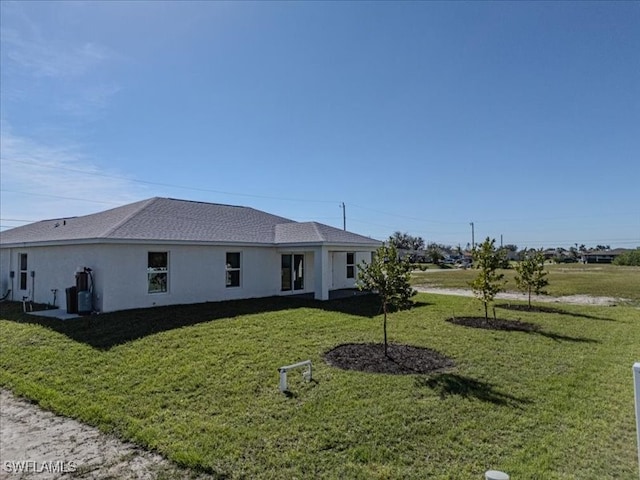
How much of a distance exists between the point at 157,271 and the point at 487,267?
1168 cm

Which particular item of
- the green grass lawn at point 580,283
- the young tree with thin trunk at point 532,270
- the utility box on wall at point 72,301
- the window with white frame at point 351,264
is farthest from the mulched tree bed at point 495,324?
the utility box on wall at point 72,301

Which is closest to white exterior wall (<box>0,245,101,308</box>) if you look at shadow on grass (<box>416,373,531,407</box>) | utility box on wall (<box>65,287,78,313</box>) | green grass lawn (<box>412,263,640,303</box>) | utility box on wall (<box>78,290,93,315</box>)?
utility box on wall (<box>78,290,93,315</box>)

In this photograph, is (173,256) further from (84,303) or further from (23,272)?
(23,272)

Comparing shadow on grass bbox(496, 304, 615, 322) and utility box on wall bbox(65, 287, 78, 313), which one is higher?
utility box on wall bbox(65, 287, 78, 313)

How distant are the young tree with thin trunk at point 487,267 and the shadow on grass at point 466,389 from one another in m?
6.26

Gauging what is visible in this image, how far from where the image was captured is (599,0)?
9188 millimetres

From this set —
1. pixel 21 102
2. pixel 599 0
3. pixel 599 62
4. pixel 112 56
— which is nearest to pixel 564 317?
pixel 599 62

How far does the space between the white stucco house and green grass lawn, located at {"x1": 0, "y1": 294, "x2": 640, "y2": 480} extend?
2.77 meters

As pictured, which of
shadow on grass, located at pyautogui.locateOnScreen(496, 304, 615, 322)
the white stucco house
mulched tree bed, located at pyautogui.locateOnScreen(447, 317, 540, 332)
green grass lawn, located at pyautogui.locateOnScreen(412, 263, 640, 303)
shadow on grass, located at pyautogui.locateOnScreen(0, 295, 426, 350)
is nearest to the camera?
shadow on grass, located at pyautogui.locateOnScreen(0, 295, 426, 350)

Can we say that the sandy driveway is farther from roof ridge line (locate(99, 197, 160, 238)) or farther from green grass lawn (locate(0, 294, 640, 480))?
roof ridge line (locate(99, 197, 160, 238))

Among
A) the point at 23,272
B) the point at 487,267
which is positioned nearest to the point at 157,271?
the point at 23,272

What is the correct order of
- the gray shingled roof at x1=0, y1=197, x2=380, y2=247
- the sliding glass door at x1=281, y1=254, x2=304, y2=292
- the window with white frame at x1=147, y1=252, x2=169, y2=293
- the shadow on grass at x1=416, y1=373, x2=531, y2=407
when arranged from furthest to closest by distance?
the sliding glass door at x1=281, y1=254, x2=304, y2=292 → the gray shingled roof at x1=0, y1=197, x2=380, y2=247 → the window with white frame at x1=147, y1=252, x2=169, y2=293 → the shadow on grass at x1=416, y1=373, x2=531, y2=407

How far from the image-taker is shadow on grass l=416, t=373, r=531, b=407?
567 centimetres

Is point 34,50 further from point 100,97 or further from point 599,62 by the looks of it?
point 599,62
